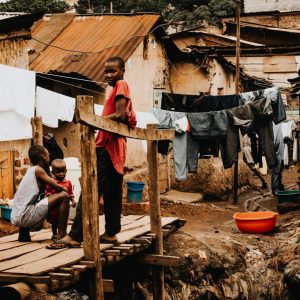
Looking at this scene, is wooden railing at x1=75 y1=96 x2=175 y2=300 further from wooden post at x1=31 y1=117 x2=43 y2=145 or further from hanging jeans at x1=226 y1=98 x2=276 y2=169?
hanging jeans at x1=226 y1=98 x2=276 y2=169

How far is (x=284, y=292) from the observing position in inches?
409

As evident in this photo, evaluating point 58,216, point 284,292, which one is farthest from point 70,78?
point 58,216

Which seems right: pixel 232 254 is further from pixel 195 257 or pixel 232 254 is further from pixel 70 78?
pixel 70 78

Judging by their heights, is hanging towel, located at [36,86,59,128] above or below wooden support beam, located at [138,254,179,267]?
above

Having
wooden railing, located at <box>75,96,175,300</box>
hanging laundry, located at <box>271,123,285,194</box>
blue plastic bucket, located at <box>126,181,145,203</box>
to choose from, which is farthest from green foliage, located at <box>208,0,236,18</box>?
wooden railing, located at <box>75,96,175,300</box>

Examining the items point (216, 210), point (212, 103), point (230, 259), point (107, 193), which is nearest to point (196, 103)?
point (212, 103)

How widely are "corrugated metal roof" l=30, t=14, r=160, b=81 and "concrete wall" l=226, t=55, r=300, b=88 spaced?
32.3 feet

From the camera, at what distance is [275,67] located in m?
25.8

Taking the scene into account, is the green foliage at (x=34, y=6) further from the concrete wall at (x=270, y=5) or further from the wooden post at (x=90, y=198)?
the wooden post at (x=90, y=198)

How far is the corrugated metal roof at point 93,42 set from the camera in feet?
47.5

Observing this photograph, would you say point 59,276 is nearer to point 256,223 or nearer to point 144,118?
point 256,223

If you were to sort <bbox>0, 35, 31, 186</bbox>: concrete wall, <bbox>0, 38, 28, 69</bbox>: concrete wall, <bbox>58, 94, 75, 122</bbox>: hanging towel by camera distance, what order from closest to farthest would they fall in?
<bbox>58, 94, 75, 122</bbox>: hanging towel → <bbox>0, 35, 31, 186</bbox>: concrete wall → <bbox>0, 38, 28, 69</bbox>: concrete wall

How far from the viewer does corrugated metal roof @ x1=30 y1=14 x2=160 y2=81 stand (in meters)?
14.5

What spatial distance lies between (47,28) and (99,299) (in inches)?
469
